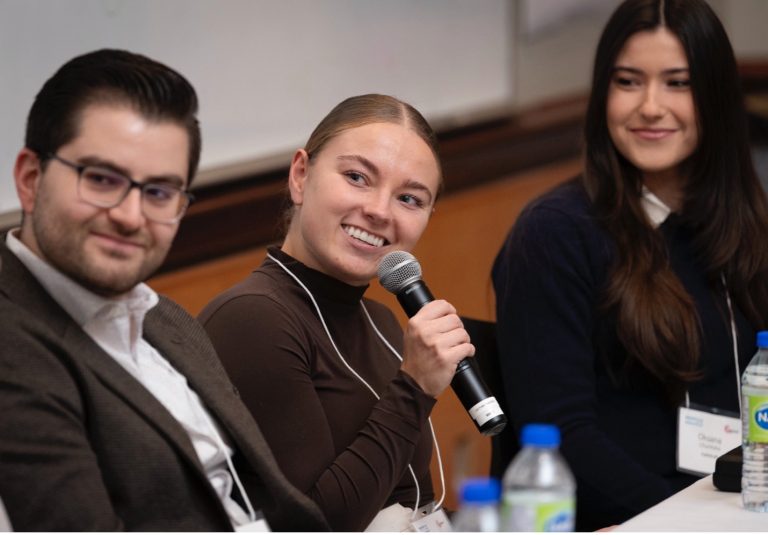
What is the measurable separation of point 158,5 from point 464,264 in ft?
5.85

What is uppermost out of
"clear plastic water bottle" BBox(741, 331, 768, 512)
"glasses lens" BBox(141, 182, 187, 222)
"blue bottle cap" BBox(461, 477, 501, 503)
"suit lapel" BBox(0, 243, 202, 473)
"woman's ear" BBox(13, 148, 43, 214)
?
"woman's ear" BBox(13, 148, 43, 214)

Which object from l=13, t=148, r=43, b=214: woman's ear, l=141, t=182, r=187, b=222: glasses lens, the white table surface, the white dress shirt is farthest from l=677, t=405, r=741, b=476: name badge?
l=13, t=148, r=43, b=214: woman's ear

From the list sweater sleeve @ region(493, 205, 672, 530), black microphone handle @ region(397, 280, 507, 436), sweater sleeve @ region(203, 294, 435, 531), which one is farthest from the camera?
sweater sleeve @ region(493, 205, 672, 530)

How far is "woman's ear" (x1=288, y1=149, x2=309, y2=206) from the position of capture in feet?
7.43

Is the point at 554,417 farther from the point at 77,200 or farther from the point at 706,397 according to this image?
the point at 77,200

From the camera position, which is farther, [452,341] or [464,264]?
[464,264]

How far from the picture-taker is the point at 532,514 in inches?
57.4

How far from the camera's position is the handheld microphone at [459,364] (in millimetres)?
1886

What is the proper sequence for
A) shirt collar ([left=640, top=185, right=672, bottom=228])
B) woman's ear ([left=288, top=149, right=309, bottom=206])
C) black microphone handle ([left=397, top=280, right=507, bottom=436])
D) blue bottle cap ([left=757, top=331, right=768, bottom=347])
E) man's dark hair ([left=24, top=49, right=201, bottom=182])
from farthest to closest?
shirt collar ([left=640, top=185, right=672, bottom=228]) → woman's ear ([left=288, top=149, right=309, bottom=206]) → blue bottle cap ([left=757, top=331, right=768, bottom=347]) → black microphone handle ([left=397, top=280, right=507, bottom=436]) → man's dark hair ([left=24, top=49, right=201, bottom=182])

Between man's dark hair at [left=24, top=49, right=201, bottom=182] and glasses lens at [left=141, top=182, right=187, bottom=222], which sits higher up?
man's dark hair at [left=24, top=49, right=201, bottom=182]

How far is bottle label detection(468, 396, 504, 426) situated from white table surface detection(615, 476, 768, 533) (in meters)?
0.32

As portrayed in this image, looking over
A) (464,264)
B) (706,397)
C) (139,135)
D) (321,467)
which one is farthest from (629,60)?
(464,264)

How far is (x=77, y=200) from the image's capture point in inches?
61.9

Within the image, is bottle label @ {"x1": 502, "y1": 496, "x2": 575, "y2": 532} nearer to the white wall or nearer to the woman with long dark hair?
the woman with long dark hair
